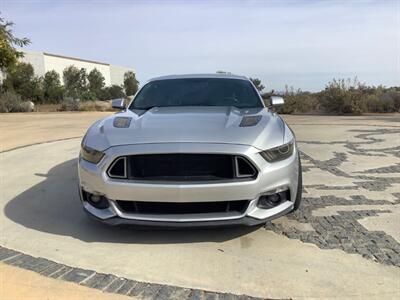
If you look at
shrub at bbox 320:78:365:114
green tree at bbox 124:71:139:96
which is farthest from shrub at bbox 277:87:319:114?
green tree at bbox 124:71:139:96

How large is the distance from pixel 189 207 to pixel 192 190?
21 cm

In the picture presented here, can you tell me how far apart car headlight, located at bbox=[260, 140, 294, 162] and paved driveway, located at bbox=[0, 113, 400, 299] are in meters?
0.69

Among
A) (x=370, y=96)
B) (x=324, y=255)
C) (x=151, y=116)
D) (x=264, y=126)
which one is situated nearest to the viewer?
(x=324, y=255)

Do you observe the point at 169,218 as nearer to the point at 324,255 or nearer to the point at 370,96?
the point at 324,255

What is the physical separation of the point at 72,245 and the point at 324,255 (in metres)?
2.07

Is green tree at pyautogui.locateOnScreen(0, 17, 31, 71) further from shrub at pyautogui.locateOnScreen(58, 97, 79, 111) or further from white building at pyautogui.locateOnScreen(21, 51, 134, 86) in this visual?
white building at pyautogui.locateOnScreen(21, 51, 134, 86)

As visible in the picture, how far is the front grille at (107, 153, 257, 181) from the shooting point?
3.82m

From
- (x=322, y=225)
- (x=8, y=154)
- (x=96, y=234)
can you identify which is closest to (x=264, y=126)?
(x=322, y=225)

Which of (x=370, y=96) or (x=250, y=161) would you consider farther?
(x=370, y=96)

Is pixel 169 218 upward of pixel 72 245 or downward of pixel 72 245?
upward

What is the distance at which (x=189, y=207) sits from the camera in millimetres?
3873

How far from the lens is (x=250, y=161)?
3.79 metres

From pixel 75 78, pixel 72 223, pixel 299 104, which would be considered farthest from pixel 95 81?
pixel 72 223

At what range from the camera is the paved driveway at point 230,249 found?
3.20m
